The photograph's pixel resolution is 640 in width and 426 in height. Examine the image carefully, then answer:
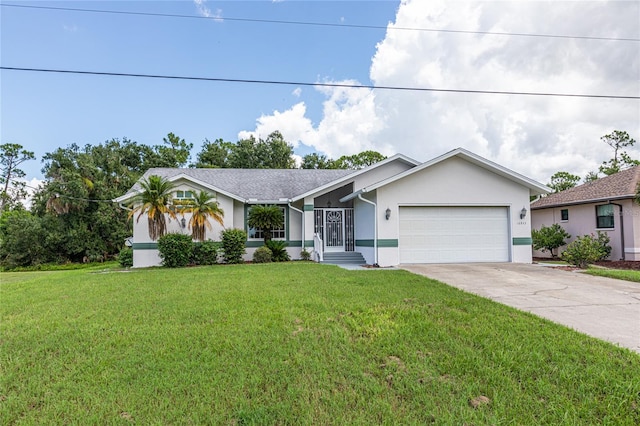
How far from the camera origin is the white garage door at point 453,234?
12.6 m

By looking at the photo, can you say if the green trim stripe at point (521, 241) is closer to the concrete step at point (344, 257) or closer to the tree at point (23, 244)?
the concrete step at point (344, 257)

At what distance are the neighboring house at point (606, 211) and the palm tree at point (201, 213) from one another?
17.4 m

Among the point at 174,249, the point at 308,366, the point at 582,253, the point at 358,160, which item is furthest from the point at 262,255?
the point at 358,160

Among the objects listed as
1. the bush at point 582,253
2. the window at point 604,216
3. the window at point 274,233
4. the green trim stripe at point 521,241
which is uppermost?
the window at point 604,216

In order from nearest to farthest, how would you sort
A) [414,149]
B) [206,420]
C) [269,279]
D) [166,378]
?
[206,420] < [166,378] < [269,279] < [414,149]

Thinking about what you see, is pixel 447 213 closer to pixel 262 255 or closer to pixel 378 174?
pixel 378 174

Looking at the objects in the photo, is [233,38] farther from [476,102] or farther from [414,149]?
[414,149]

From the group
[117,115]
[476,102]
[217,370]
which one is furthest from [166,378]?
[117,115]

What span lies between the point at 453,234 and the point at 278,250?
734 cm

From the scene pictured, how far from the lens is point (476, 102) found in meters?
14.7

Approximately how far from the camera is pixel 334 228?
50.1ft

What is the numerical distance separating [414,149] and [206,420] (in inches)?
763

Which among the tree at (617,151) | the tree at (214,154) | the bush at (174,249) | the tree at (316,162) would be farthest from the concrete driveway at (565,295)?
the tree at (617,151)

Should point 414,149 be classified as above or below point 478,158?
above
